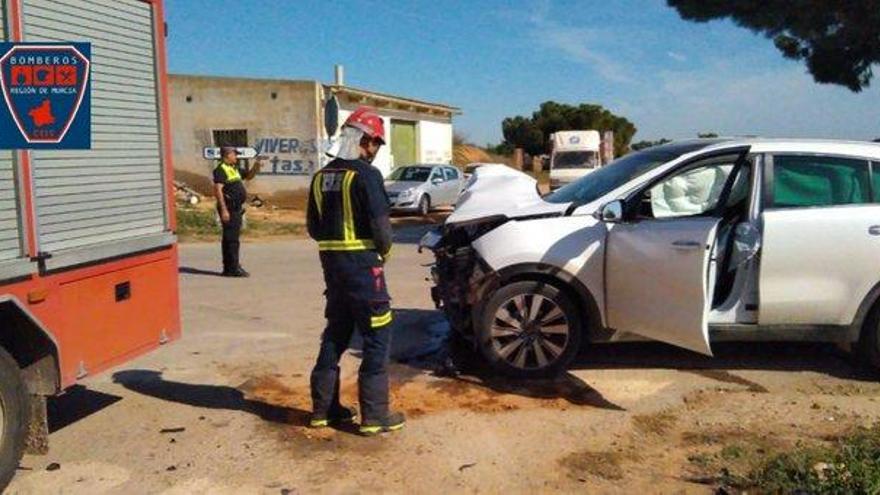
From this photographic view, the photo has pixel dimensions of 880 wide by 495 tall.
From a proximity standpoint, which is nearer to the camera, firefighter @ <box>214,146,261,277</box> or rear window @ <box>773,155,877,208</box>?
rear window @ <box>773,155,877,208</box>

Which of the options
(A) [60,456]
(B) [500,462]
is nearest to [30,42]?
(A) [60,456]

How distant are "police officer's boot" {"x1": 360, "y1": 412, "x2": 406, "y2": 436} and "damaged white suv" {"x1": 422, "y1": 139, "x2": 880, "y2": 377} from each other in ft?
3.68

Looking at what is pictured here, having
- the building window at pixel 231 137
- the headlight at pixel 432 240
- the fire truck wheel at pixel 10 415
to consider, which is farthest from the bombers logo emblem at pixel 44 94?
the building window at pixel 231 137

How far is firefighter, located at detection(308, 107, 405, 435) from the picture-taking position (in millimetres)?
4727

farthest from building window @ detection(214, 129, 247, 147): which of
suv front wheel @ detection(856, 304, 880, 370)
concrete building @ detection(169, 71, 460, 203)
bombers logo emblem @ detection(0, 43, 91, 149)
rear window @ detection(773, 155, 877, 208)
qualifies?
bombers logo emblem @ detection(0, 43, 91, 149)

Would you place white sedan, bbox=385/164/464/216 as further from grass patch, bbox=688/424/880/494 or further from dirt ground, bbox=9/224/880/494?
grass patch, bbox=688/424/880/494

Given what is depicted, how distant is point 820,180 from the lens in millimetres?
6023

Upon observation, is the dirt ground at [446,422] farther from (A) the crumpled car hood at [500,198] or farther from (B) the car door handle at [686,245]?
(A) the crumpled car hood at [500,198]

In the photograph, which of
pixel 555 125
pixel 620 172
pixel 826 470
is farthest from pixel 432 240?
pixel 555 125

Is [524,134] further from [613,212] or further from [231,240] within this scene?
[613,212]

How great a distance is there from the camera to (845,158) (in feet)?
19.9

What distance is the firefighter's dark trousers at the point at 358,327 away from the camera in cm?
478

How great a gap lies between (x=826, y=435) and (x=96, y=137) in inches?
175

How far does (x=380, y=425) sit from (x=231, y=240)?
6.83 m
